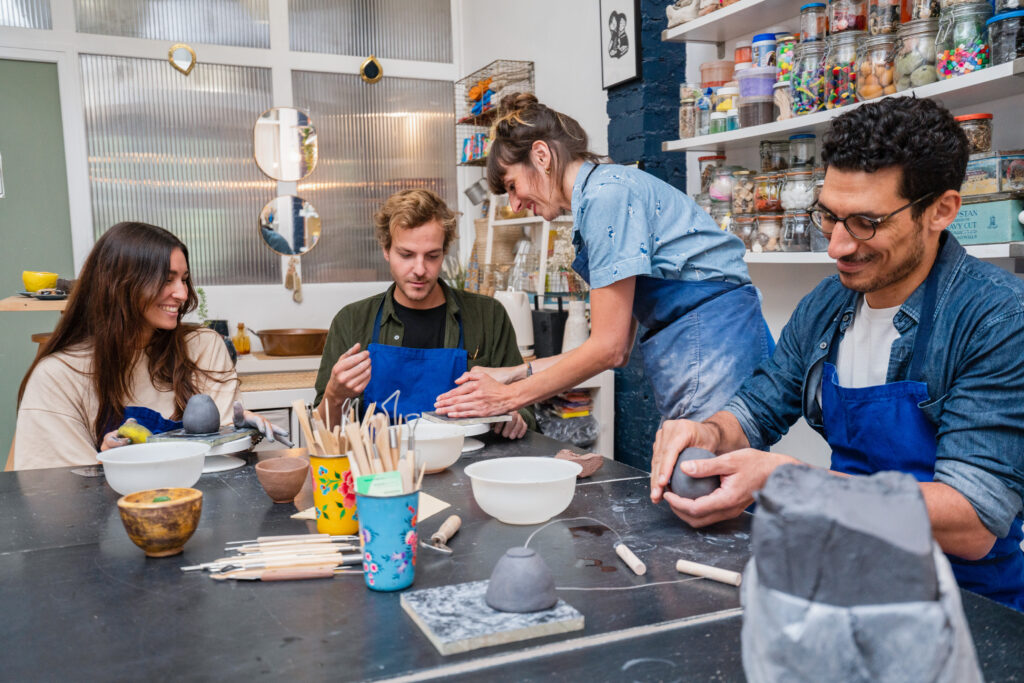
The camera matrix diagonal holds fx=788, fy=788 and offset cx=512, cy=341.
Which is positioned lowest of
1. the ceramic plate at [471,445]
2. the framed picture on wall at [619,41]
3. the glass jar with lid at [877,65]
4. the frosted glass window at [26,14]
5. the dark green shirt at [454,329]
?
the ceramic plate at [471,445]

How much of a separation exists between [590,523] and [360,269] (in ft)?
12.7

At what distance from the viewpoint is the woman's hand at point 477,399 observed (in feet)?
6.25

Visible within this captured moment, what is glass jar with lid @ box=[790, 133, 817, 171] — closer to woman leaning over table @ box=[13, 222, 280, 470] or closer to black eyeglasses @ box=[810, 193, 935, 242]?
black eyeglasses @ box=[810, 193, 935, 242]

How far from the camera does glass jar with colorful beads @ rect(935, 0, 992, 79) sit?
71.9 inches

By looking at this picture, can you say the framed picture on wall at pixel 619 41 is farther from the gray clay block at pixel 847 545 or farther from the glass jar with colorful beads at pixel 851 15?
the gray clay block at pixel 847 545

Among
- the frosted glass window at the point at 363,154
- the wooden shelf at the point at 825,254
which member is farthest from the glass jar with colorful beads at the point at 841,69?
the frosted glass window at the point at 363,154

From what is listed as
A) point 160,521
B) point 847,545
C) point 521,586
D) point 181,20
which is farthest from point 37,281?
point 847,545

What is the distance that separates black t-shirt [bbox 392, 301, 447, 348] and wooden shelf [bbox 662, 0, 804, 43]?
131cm

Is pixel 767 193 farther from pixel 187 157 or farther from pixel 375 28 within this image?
pixel 187 157

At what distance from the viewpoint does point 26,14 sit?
421 centimetres

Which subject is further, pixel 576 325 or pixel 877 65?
pixel 576 325

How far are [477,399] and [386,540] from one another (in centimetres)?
86

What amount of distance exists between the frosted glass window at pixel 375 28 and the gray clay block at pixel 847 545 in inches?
191

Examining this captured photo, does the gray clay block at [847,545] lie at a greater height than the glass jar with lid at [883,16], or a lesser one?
lesser
